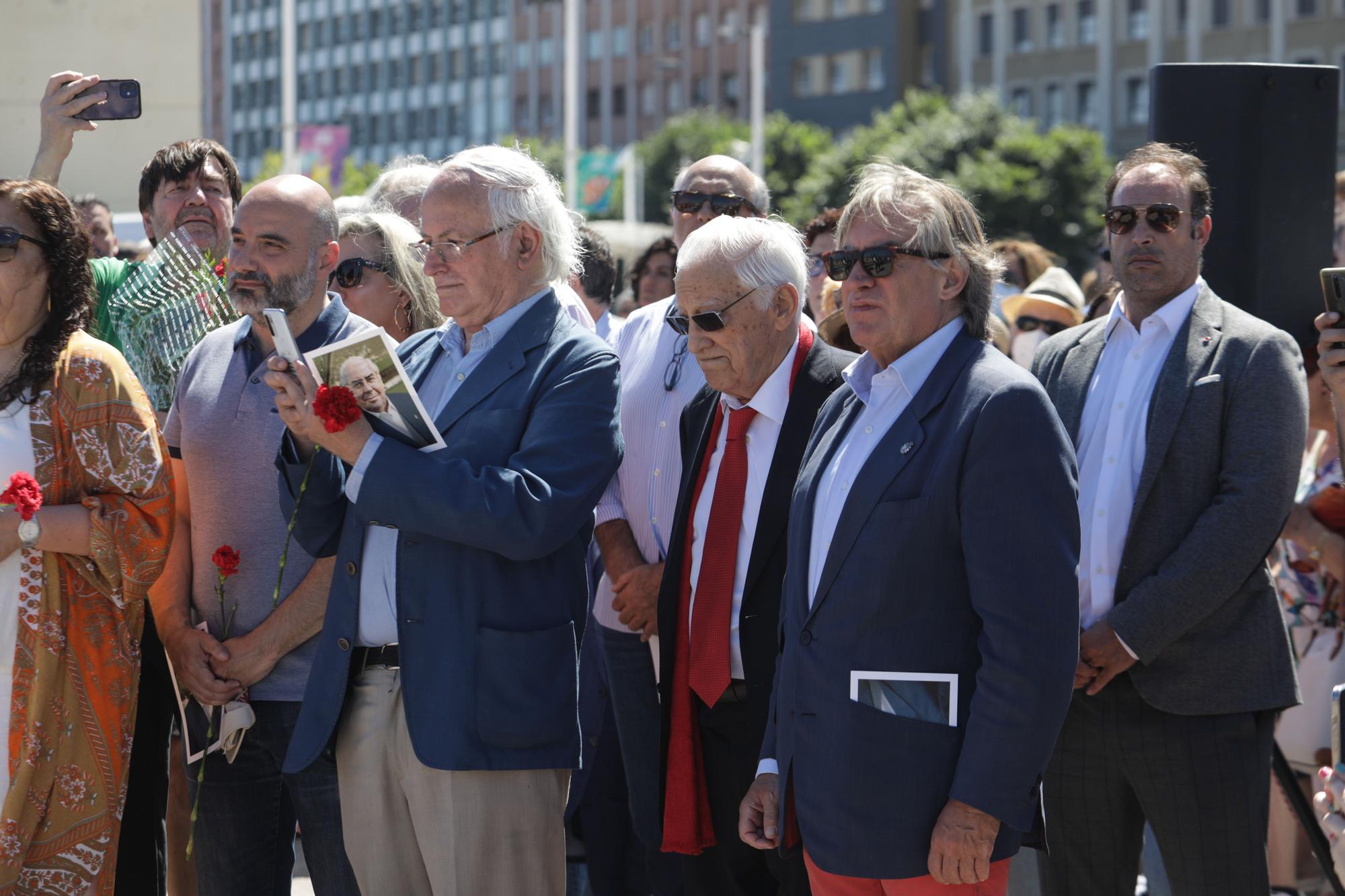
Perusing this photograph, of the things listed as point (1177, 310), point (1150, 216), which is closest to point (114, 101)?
point (1150, 216)

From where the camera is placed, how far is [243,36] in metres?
104

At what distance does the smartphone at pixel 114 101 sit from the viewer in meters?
4.88

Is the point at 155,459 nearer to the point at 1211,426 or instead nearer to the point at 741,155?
the point at 1211,426

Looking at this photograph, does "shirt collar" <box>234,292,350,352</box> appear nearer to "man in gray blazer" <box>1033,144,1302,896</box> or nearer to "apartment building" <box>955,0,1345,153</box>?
"man in gray blazer" <box>1033,144,1302,896</box>

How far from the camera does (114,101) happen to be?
193 inches

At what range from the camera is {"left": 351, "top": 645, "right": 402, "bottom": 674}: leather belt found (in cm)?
362

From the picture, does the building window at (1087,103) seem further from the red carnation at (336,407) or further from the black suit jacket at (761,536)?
the red carnation at (336,407)

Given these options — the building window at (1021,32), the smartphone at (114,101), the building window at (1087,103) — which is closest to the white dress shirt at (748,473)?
the smartphone at (114,101)

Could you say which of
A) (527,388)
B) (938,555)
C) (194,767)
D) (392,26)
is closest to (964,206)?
(938,555)

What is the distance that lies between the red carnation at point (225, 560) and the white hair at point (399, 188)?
1.93 meters

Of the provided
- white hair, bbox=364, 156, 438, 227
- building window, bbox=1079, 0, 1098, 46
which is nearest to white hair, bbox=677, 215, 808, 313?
white hair, bbox=364, 156, 438, 227

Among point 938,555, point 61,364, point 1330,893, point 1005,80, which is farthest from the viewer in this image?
point 1005,80

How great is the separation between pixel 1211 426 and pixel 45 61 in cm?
654

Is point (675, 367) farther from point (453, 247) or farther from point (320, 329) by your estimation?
point (453, 247)
